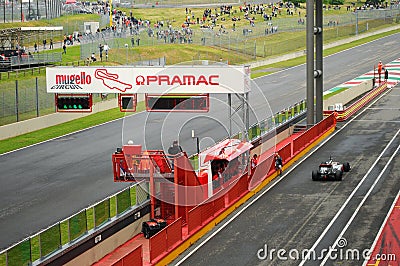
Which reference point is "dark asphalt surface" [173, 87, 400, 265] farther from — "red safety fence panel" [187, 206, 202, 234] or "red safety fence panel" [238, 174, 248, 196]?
"red safety fence panel" [238, 174, 248, 196]

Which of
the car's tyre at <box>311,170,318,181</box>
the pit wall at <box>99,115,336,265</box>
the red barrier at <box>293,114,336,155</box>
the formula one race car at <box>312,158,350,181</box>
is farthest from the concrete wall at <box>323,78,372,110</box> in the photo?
the car's tyre at <box>311,170,318,181</box>

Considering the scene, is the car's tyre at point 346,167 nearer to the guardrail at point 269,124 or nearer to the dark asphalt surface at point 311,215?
the dark asphalt surface at point 311,215

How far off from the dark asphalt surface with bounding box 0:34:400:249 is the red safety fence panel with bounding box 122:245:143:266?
693 cm

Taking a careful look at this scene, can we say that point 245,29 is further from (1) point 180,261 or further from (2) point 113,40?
(1) point 180,261

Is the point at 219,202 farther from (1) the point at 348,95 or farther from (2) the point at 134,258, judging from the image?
(1) the point at 348,95

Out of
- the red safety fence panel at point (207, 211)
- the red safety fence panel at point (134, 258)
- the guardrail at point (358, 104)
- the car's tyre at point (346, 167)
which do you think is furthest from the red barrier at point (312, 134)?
the red safety fence panel at point (134, 258)

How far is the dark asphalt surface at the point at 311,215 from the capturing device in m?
27.1

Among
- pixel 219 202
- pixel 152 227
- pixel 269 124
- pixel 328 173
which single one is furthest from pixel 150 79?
pixel 269 124

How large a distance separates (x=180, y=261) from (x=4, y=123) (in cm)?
2738

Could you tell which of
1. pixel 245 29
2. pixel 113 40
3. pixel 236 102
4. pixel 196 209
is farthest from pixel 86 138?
pixel 245 29

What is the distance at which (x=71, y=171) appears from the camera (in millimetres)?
40719

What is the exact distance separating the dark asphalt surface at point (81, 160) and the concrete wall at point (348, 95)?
471 centimetres

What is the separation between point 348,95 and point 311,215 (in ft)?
116

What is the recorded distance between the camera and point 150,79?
32625 mm
